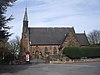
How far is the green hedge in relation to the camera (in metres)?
61.1

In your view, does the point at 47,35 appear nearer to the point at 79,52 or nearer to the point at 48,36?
the point at 48,36

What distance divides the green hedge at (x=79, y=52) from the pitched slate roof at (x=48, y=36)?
19094 mm

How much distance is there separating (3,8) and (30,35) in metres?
60.2

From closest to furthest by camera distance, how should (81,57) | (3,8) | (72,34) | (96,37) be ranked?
(3,8) < (81,57) < (72,34) < (96,37)

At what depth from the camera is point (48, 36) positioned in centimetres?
8300

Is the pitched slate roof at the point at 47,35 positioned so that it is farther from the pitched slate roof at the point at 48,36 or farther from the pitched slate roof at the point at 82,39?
the pitched slate roof at the point at 82,39

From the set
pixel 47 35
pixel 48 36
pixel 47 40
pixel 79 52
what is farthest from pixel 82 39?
pixel 79 52

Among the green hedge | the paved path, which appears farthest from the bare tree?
the paved path

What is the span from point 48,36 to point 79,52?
23.3 m

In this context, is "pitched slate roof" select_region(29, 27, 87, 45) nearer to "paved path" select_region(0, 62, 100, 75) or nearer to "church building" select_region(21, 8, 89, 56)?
"church building" select_region(21, 8, 89, 56)

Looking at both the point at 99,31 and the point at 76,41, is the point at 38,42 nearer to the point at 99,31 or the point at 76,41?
the point at 76,41

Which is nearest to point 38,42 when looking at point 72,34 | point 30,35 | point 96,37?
point 30,35

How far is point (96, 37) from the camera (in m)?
118

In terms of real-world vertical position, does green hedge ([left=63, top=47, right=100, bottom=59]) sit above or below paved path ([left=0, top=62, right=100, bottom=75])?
above
